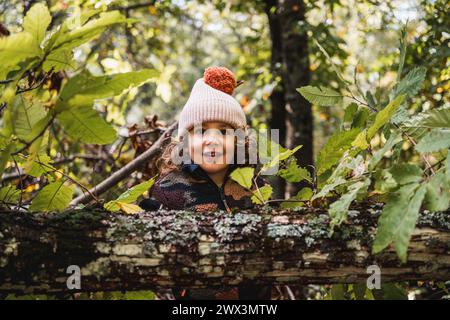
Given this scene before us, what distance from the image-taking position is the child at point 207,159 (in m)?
1.79

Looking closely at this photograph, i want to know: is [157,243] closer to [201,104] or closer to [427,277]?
[427,277]

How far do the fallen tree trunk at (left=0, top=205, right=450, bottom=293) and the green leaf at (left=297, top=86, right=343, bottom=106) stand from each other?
17.4 inches

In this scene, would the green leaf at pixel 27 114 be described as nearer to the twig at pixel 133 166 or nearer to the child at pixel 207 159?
the child at pixel 207 159

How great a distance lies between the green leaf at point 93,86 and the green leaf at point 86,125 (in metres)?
0.02

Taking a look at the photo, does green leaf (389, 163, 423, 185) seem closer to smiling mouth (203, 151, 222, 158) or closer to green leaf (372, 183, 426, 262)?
green leaf (372, 183, 426, 262)

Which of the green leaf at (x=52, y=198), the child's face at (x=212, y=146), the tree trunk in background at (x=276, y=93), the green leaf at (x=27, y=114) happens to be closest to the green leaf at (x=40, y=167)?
the green leaf at (x=52, y=198)

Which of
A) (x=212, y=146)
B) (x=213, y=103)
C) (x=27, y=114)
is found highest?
(x=213, y=103)

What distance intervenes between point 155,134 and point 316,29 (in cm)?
140

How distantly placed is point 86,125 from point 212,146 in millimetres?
791

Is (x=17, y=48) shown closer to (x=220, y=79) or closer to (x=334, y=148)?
(x=334, y=148)

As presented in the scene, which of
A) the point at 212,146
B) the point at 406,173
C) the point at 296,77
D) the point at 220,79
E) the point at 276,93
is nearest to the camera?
the point at 406,173

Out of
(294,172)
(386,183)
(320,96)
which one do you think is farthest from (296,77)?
(386,183)

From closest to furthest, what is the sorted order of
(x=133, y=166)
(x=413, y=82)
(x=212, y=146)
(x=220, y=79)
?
1. (x=413, y=82)
2. (x=212, y=146)
3. (x=220, y=79)
4. (x=133, y=166)

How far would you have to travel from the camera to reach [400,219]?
959 millimetres
